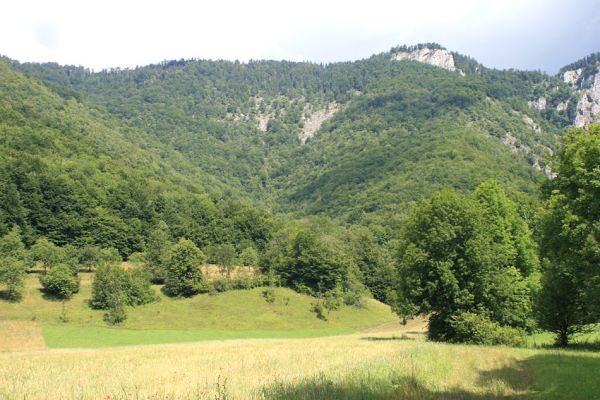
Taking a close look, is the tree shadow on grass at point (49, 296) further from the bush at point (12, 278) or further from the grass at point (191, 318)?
the bush at point (12, 278)

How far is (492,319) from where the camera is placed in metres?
41.4

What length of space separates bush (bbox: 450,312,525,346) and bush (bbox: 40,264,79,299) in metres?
77.9

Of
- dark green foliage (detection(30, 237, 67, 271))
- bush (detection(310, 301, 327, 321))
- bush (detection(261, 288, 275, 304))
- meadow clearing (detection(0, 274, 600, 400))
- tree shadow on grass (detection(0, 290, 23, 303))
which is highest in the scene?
dark green foliage (detection(30, 237, 67, 271))

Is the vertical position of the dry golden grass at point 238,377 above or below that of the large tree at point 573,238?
below

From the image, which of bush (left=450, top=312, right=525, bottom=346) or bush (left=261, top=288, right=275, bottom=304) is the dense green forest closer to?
bush (left=450, top=312, right=525, bottom=346)

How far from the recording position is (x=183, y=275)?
10581 centimetres

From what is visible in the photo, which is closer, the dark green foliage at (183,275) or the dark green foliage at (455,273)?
the dark green foliage at (455,273)

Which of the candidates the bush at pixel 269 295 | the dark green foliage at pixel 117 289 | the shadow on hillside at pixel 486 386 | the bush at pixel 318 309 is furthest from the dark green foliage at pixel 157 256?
the shadow on hillside at pixel 486 386

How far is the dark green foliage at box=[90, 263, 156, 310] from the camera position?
90438mm

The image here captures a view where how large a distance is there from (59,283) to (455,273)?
3093 inches

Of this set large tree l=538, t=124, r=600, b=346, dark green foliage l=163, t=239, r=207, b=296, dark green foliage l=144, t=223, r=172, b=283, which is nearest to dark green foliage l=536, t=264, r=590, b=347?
large tree l=538, t=124, r=600, b=346

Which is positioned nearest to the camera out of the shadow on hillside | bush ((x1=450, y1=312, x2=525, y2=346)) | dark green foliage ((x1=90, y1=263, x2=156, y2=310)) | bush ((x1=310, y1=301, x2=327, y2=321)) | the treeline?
the shadow on hillside

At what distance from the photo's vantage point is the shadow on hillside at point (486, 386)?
13.3m

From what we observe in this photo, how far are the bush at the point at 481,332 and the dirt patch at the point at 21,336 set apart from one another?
155ft
